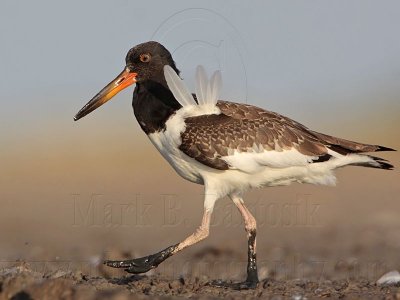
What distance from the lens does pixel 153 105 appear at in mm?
12109

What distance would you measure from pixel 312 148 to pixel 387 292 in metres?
2.22

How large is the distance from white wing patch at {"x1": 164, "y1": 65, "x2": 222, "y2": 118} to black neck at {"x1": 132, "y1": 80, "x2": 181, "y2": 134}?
210 millimetres

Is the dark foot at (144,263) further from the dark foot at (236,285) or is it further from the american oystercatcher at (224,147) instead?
the dark foot at (236,285)

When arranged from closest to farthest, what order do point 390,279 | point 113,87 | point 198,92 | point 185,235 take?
1. point 198,92
2. point 390,279
3. point 113,87
4. point 185,235

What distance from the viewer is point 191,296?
10547 mm

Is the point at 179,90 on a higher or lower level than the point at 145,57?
lower

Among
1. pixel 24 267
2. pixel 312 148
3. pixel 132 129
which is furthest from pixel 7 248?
pixel 132 129

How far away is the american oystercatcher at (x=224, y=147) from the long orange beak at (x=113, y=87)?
0.27 m

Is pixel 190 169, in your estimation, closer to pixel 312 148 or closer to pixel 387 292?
pixel 312 148

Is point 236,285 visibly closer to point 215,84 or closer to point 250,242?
point 250,242

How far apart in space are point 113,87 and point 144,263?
253 centimetres

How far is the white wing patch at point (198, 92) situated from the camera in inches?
464

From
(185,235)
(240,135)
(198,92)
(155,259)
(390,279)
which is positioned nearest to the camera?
(155,259)

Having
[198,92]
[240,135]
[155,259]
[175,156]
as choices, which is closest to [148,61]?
[198,92]
